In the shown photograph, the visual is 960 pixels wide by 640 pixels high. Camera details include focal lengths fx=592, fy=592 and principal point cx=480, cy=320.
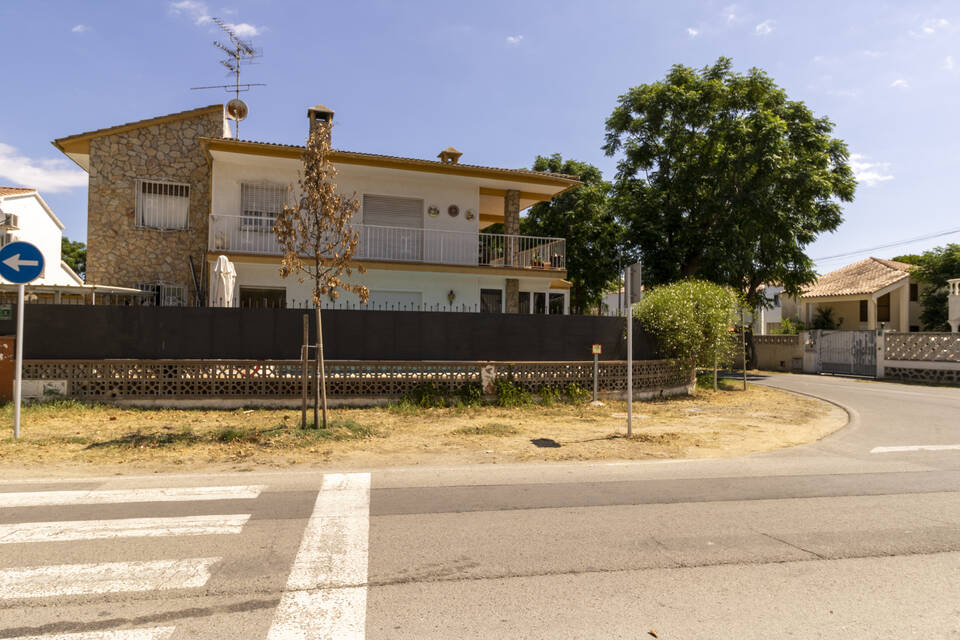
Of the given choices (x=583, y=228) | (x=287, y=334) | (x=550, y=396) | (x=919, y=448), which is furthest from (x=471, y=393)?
(x=583, y=228)

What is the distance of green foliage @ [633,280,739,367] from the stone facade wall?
13.0 meters

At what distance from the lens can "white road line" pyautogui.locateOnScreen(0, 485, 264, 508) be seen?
18.5 ft

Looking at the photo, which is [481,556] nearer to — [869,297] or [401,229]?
[401,229]

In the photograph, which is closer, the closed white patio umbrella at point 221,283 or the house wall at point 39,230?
the closed white patio umbrella at point 221,283

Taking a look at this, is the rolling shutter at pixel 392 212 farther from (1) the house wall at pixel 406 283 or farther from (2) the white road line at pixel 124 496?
(2) the white road line at pixel 124 496

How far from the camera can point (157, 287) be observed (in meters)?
17.2

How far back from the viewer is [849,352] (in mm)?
25469

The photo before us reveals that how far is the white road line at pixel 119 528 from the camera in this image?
15.2 ft

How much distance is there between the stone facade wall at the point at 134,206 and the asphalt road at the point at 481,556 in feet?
39.8

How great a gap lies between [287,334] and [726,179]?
63.6 feet

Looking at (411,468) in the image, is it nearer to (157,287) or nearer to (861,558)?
(861,558)

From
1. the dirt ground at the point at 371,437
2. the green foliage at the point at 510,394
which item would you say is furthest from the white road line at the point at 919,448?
the green foliage at the point at 510,394

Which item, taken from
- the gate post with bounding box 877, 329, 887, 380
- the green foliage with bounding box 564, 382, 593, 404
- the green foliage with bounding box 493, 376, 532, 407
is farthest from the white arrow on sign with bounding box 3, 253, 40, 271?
the gate post with bounding box 877, 329, 887, 380

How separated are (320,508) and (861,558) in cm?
446
